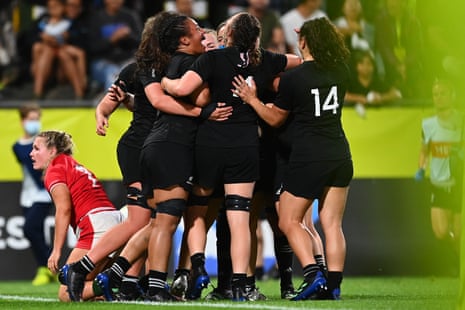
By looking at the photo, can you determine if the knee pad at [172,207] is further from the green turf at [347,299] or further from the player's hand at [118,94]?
the player's hand at [118,94]

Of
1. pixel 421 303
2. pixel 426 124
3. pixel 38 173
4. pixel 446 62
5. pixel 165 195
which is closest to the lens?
pixel 446 62

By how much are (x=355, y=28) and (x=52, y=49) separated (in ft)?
13.1

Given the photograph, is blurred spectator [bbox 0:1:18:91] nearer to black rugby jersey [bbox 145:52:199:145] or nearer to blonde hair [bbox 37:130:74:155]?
blonde hair [bbox 37:130:74:155]

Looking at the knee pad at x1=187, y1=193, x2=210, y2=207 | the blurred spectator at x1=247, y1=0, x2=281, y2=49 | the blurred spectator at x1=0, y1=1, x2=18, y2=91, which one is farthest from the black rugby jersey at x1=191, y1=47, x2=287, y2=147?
the blurred spectator at x1=0, y1=1, x2=18, y2=91

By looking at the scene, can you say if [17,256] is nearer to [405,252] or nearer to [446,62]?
[405,252]

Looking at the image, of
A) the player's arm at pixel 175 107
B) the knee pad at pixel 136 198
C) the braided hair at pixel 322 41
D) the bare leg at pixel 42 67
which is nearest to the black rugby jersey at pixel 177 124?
the player's arm at pixel 175 107

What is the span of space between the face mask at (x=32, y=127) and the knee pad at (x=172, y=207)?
A: 543 cm

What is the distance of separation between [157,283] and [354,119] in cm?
605

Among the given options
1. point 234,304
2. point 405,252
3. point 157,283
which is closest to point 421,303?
point 234,304

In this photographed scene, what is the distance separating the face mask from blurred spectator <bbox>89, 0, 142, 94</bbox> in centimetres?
167

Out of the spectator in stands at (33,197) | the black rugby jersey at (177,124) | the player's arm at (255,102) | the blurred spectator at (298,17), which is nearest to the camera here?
the black rugby jersey at (177,124)

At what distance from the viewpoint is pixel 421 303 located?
7.89 m

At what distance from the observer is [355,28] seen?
1449 centimetres

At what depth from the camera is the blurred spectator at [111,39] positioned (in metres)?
15.2
